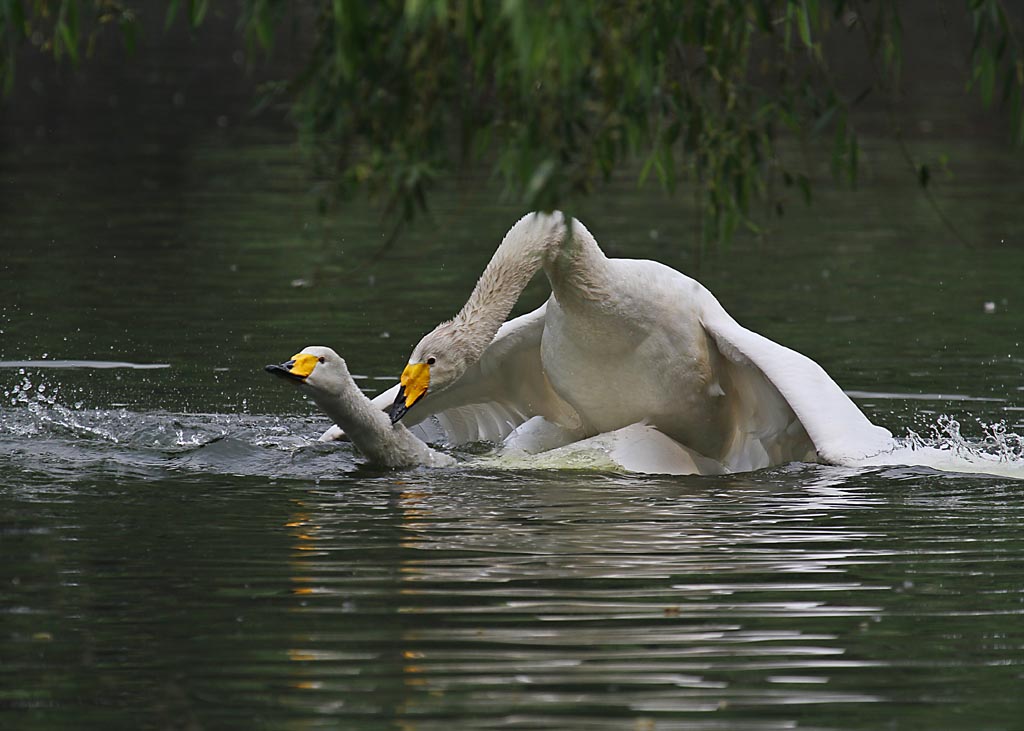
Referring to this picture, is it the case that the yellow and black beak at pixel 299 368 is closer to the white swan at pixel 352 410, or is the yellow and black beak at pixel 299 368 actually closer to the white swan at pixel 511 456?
the white swan at pixel 352 410

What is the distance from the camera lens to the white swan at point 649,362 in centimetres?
1106

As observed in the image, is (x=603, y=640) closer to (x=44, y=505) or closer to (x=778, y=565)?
(x=778, y=565)

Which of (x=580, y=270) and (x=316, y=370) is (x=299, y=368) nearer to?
(x=316, y=370)

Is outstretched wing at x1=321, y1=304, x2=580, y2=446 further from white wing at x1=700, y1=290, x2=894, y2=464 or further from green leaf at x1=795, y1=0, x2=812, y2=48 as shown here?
green leaf at x1=795, y1=0, x2=812, y2=48

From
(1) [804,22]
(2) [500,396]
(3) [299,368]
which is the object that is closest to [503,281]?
(3) [299,368]

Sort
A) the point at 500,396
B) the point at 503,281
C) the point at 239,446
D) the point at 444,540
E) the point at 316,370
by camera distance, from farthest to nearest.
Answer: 1. the point at 500,396
2. the point at 239,446
3. the point at 503,281
4. the point at 316,370
5. the point at 444,540

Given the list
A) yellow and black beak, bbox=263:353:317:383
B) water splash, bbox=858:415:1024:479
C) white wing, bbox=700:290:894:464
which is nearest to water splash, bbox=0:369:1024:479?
water splash, bbox=858:415:1024:479

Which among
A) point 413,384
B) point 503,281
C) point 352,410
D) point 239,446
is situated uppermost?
point 503,281

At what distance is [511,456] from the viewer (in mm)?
12102

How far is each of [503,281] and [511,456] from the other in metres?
1.20

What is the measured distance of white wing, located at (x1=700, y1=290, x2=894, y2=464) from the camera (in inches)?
423

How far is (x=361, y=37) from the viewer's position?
6363 mm

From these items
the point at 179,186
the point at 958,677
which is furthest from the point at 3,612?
the point at 179,186

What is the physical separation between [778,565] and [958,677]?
1.85m
